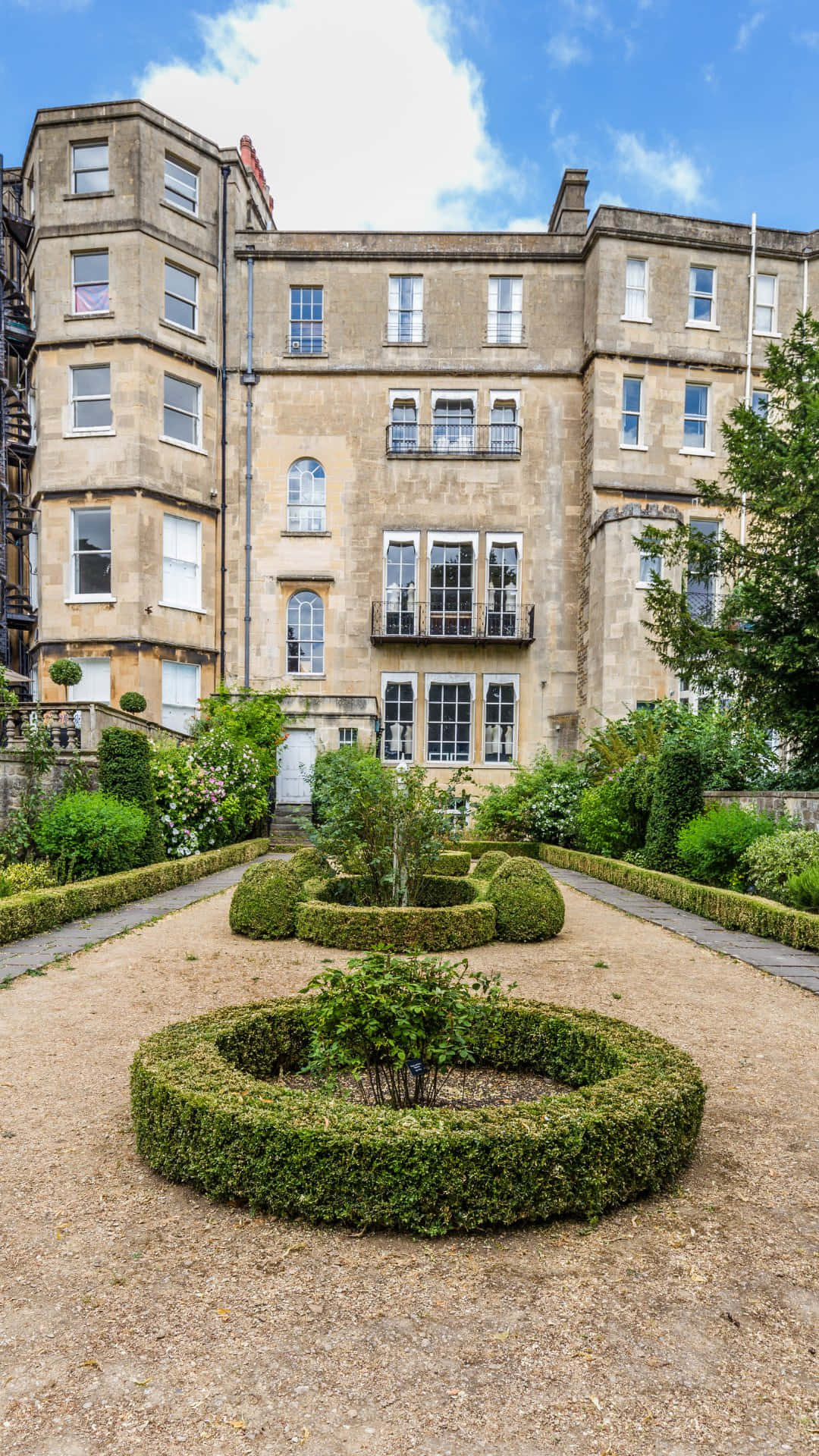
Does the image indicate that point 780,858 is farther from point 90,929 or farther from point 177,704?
point 177,704

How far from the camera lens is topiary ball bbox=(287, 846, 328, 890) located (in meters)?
9.44

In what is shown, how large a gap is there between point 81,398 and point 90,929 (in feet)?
55.4

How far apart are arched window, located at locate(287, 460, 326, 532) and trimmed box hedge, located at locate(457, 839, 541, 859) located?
992 cm

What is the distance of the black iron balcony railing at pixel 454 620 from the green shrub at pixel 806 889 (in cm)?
1482

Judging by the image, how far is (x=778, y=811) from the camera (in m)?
11.2

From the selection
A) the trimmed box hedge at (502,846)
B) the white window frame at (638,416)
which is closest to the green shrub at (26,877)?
the trimmed box hedge at (502,846)

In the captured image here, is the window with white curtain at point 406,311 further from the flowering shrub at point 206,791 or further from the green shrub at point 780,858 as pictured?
the green shrub at point 780,858

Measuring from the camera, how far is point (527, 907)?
28.3ft

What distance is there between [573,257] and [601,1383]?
25684 mm

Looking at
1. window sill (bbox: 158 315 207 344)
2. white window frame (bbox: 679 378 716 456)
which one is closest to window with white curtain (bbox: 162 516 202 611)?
window sill (bbox: 158 315 207 344)

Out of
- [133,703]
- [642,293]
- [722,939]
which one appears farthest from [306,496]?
[722,939]

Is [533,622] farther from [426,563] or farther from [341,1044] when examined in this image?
[341,1044]

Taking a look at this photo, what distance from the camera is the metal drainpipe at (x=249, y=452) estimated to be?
2336 centimetres

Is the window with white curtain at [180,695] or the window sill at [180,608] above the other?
the window sill at [180,608]
